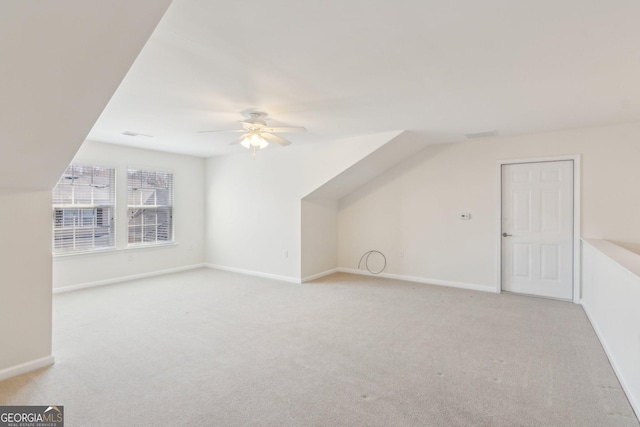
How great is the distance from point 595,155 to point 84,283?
7.76 meters

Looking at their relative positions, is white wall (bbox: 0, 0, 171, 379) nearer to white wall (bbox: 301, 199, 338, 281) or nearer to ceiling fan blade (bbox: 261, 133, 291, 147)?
ceiling fan blade (bbox: 261, 133, 291, 147)

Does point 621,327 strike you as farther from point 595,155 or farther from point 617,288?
point 595,155

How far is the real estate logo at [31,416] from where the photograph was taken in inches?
78.9

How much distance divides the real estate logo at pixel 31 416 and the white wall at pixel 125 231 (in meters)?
3.28

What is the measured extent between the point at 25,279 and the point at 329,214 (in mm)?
4458

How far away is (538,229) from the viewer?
4629 mm

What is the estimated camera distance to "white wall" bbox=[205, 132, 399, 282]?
5.25 meters

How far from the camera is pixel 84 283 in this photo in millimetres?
5074

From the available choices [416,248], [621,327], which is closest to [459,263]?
[416,248]

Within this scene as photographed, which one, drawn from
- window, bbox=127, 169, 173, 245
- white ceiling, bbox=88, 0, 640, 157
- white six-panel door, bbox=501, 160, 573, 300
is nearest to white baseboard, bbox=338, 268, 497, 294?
white six-panel door, bbox=501, 160, 573, 300

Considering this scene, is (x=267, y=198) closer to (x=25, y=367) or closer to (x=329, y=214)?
(x=329, y=214)

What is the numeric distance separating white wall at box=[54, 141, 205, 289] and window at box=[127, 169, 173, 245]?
117 mm

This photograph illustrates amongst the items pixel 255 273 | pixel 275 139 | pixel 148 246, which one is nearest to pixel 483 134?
pixel 275 139

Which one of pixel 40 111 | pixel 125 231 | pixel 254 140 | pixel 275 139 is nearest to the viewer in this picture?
pixel 40 111
